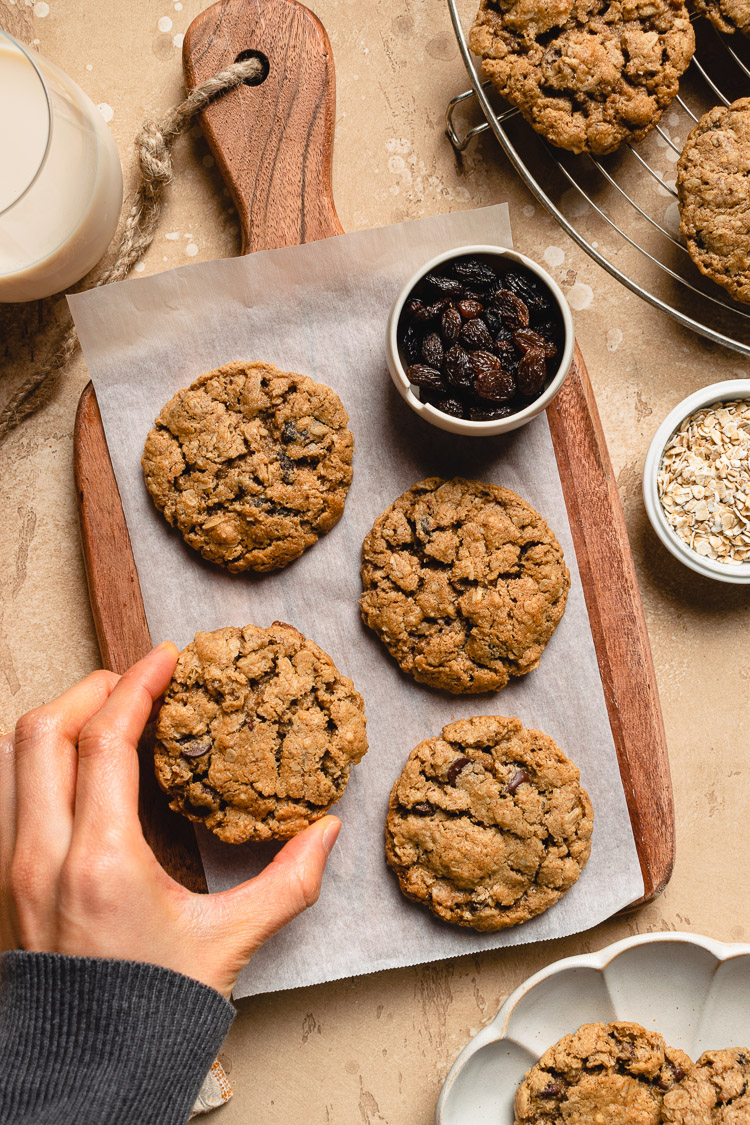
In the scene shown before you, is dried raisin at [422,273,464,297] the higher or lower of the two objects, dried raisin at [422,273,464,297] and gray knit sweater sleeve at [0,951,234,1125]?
the higher

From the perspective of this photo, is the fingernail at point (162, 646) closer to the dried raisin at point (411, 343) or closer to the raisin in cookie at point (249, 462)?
the raisin in cookie at point (249, 462)

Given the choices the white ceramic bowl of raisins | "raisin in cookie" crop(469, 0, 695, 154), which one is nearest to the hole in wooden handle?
"raisin in cookie" crop(469, 0, 695, 154)

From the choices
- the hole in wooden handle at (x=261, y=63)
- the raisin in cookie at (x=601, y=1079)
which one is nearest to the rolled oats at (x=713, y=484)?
the raisin in cookie at (x=601, y=1079)

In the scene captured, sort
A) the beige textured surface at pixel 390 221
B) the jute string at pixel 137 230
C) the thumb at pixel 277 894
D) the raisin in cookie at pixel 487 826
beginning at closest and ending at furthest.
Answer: the thumb at pixel 277 894, the raisin in cookie at pixel 487 826, the jute string at pixel 137 230, the beige textured surface at pixel 390 221

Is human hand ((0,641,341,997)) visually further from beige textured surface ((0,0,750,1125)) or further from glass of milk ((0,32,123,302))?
glass of milk ((0,32,123,302))

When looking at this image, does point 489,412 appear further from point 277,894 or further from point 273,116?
point 277,894

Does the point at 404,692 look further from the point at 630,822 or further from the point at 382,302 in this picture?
the point at 382,302

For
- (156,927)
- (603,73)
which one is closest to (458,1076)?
(156,927)
